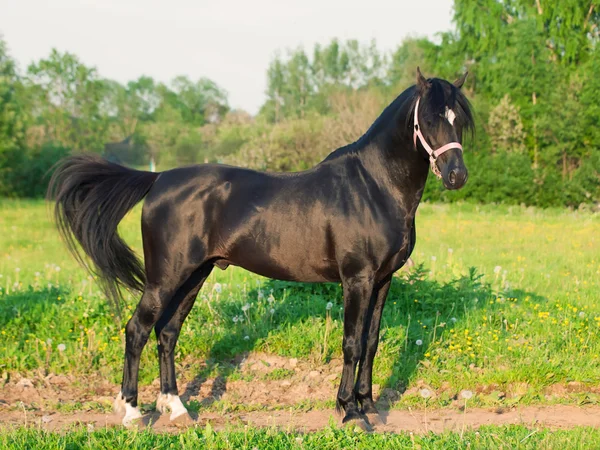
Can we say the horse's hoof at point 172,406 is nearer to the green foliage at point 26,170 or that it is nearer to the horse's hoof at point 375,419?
the horse's hoof at point 375,419

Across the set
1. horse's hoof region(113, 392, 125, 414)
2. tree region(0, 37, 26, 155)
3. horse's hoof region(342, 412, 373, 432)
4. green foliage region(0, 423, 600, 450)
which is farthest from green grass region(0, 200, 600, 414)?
tree region(0, 37, 26, 155)

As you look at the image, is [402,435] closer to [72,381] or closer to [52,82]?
[72,381]

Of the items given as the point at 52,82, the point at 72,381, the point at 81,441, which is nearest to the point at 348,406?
the point at 81,441

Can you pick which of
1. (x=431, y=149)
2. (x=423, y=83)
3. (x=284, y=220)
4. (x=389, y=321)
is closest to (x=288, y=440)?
(x=284, y=220)

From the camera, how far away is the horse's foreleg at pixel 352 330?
4.29m

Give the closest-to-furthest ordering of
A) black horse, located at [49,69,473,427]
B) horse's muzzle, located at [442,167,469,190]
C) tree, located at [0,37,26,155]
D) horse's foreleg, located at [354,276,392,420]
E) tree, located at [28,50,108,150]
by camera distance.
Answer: horse's muzzle, located at [442,167,469,190] → black horse, located at [49,69,473,427] → horse's foreleg, located at [354,276,392,420] → tree, located at [0,37,26,155] → tree, located at [28,50,108,150]

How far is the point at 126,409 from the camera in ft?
15.0

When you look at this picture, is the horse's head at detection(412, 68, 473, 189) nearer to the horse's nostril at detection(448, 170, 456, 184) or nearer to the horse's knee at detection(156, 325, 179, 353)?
the horse's nostril at detection(448, 170, 456, 184)

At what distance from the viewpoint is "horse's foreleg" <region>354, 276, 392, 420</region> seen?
182 inches

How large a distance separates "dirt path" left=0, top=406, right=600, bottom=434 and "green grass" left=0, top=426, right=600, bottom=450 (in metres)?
0.41

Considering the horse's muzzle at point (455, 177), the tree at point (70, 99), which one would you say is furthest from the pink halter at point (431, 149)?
the tree at point (70, 99)

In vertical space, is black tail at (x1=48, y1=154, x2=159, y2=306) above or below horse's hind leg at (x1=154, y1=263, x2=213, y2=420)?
above

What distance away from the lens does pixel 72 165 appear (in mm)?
4984

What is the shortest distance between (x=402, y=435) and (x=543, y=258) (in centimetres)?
902
